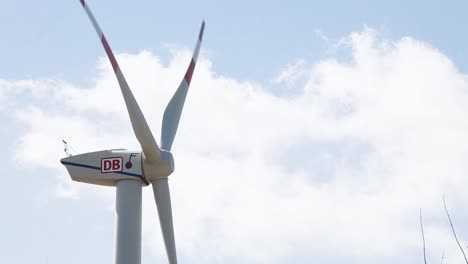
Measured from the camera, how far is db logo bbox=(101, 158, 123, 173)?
76.8ft

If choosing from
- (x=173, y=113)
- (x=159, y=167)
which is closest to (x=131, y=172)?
(x=159, y=167)

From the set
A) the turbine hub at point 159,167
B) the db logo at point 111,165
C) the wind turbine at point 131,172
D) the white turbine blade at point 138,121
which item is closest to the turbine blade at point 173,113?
the wind turbine at point 131,172

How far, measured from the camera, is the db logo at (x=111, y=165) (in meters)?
23.4

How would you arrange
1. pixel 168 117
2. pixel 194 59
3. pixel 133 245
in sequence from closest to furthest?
pixel 133 245
pixel 168 117
pixel 194 59

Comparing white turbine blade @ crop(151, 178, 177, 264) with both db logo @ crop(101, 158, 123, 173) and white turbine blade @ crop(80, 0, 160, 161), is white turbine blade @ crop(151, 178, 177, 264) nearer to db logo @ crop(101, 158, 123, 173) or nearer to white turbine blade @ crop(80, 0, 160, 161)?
white turbine blade @ crop(80, 0, 160, 161)

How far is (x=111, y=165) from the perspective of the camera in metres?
23.5

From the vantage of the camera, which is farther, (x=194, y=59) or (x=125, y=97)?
(x=194, y=59)

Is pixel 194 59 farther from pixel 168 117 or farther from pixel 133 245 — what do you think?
→ pixel 133 245

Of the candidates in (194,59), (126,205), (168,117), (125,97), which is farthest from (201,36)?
(126,205)

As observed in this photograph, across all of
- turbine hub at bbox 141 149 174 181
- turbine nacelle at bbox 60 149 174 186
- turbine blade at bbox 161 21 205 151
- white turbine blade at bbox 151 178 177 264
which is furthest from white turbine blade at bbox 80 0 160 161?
turbine blade at bbox 161 21 205 151

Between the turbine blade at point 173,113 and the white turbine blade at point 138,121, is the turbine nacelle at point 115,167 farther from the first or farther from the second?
the turbine blade at point 173,113

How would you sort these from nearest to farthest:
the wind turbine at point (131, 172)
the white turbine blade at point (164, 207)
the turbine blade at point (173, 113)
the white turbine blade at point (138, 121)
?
the wind turbine at point (131, 172) → the white turbine blade at point (138, 121) → the white turbine blade at point (164, 207) → the turbine blade at point (173, 113)

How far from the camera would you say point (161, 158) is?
77.3ft

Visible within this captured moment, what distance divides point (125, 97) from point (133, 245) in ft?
16.8
